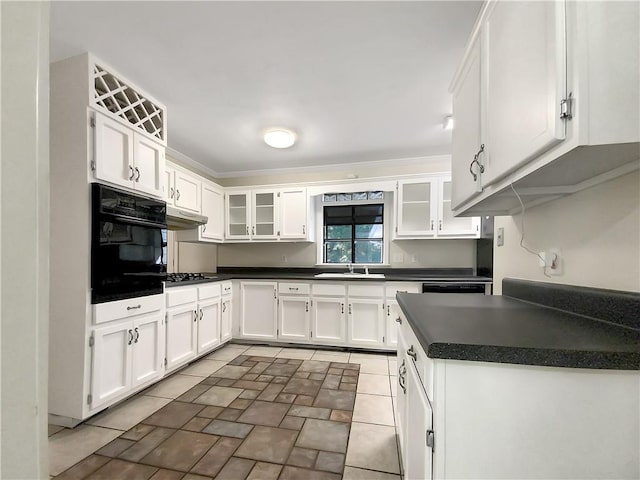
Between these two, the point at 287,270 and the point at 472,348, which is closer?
the point at 472,348

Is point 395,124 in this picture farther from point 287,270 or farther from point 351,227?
point 287,270

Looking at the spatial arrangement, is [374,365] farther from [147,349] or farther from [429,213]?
[147,349]

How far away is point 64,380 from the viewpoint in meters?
1.83

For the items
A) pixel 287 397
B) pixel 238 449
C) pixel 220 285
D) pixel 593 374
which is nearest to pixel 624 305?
pixel 593 374

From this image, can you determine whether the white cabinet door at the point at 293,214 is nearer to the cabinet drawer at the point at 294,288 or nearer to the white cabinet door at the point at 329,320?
the cabinet drawer at the point at 294,288

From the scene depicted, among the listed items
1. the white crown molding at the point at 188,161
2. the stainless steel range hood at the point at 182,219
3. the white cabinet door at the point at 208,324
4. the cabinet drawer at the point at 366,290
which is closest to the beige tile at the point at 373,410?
the cabinet drawer at the point at 366,290

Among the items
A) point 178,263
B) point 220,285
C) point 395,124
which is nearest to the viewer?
point 395,124

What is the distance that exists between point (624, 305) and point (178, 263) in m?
3.96

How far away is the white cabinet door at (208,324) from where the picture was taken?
2.99 metres

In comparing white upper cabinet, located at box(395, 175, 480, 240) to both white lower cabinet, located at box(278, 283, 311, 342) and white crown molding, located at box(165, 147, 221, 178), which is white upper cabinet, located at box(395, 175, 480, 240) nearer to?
white lower cabinet, located at box(278, 283, 311, 342)

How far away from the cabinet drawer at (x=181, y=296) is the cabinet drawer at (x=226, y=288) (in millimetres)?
523

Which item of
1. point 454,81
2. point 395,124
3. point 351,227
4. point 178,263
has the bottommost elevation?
point 178,263

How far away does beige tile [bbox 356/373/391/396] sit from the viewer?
2.37 m

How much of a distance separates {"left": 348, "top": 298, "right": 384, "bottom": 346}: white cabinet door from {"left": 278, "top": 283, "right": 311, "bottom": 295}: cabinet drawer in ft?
1.83
